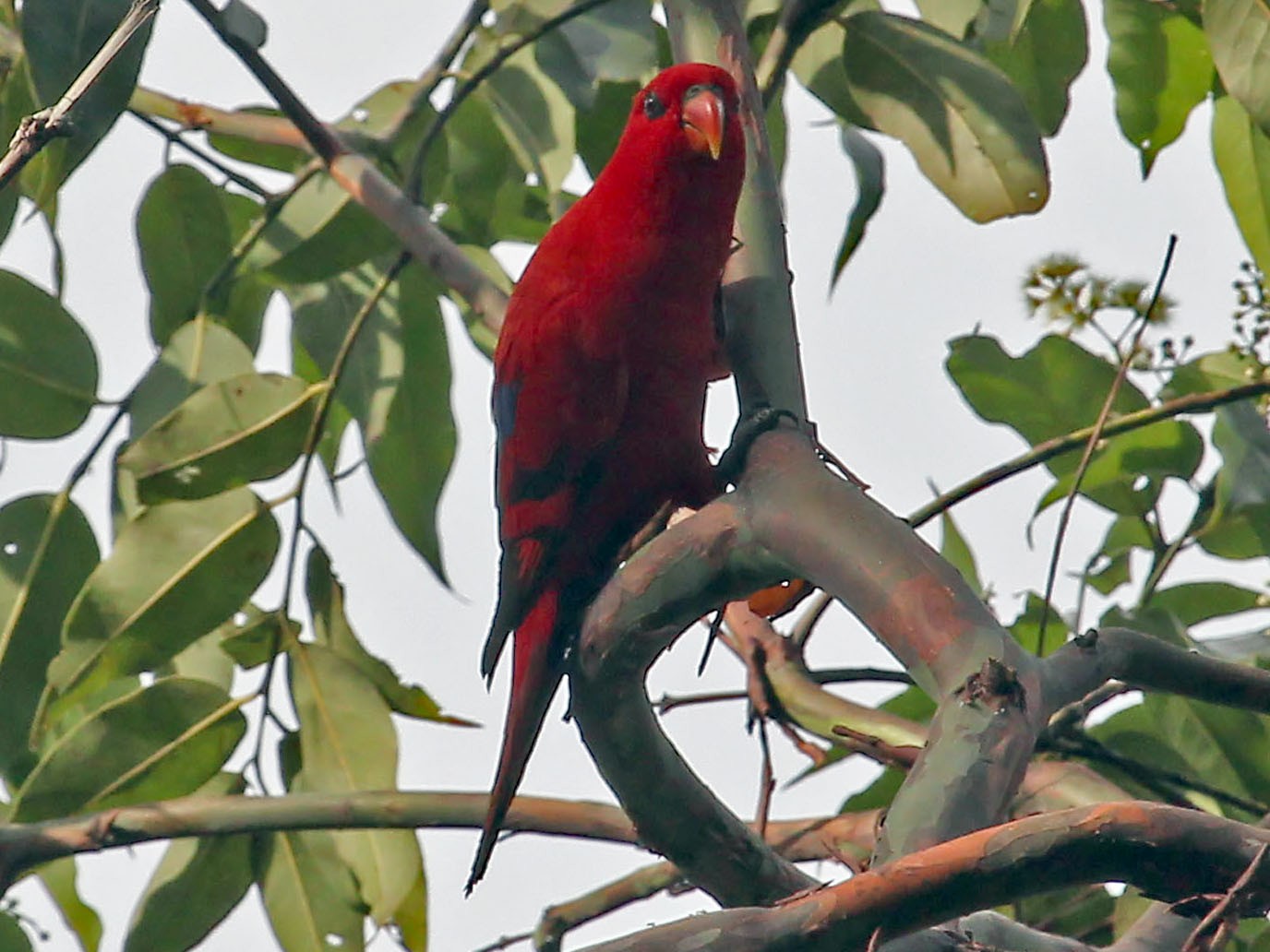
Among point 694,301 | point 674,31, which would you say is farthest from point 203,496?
point 674,31

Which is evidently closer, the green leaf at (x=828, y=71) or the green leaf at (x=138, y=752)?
the green leaf at (x=138, y=752)

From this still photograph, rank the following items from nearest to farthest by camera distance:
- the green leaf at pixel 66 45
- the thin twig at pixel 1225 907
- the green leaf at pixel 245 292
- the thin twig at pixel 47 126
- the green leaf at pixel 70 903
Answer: the thin twig at pixel 1225 907, the thin twig at pixel 47 126, the green leaf at pixel 66 45, the green leaf at pixel 70 903, the green leaf at pixel 245 292

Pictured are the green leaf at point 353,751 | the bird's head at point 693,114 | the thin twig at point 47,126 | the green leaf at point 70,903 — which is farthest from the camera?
the green leaf at point 70,903

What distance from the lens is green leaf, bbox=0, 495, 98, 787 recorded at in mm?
2074

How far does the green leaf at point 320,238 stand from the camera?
2.17 m

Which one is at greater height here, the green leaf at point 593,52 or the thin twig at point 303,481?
the green leaf at point 593,52

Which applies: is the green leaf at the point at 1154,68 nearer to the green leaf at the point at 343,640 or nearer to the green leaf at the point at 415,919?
the green leaf at the point at 343,640

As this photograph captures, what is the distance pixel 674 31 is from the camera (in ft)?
5.90

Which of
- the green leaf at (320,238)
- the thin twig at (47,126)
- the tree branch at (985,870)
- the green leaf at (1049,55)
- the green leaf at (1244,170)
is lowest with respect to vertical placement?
the tree branch at (985,870)

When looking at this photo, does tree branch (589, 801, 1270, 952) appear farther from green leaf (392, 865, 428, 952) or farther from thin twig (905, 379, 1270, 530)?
green leaf (392, 865, 428, 952)

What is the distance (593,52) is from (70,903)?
4.59 ft

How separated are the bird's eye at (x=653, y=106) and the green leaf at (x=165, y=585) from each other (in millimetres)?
719

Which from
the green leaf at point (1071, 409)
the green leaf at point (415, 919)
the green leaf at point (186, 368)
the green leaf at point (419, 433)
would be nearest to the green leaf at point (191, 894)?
the green leaf at point (415, 919)

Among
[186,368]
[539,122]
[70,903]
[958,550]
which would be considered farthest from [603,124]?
[70,903]
